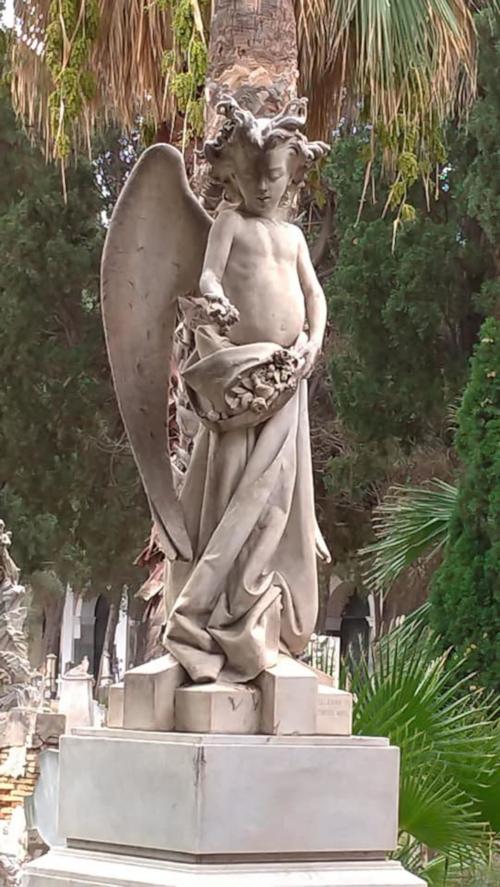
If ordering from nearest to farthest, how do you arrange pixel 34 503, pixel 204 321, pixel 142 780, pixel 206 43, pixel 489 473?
pixel 142 780 → pixel 204 321 → pixel 206 43 → pixel 489 473 → pixel 34 503

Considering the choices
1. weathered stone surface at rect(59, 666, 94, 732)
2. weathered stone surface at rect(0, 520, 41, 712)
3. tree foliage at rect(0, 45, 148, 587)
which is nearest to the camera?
weathered stone surface at rect(0, 520, 41, 712)

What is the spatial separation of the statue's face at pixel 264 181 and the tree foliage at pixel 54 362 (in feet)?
48.5

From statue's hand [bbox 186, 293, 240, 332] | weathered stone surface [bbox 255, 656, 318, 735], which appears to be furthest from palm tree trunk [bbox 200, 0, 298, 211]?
weathered stone surface [bbox 255, 656, 318, 735]

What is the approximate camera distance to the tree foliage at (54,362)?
1948 cm

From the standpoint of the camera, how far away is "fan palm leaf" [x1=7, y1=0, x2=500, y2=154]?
9.66 m

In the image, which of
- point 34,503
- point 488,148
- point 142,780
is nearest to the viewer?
point 142,780

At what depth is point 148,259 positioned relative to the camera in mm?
4984

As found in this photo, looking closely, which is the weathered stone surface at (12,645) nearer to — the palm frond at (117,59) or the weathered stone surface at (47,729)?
the weathered stone surface at (47,729)

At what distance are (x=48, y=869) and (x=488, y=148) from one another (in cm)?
1202

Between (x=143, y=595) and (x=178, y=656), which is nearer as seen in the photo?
(x=178, y=656)

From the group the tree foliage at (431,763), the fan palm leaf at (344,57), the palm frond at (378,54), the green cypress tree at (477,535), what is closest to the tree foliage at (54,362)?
the fan palm leaf at (344,57)

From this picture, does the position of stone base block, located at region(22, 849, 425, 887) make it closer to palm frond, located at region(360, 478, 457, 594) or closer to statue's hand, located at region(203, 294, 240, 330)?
statue's hand, located at region(203, 294, 240, 330)

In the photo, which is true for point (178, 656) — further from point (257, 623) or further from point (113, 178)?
point (113, 178)

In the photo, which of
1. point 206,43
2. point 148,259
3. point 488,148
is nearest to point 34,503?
point 488,148
